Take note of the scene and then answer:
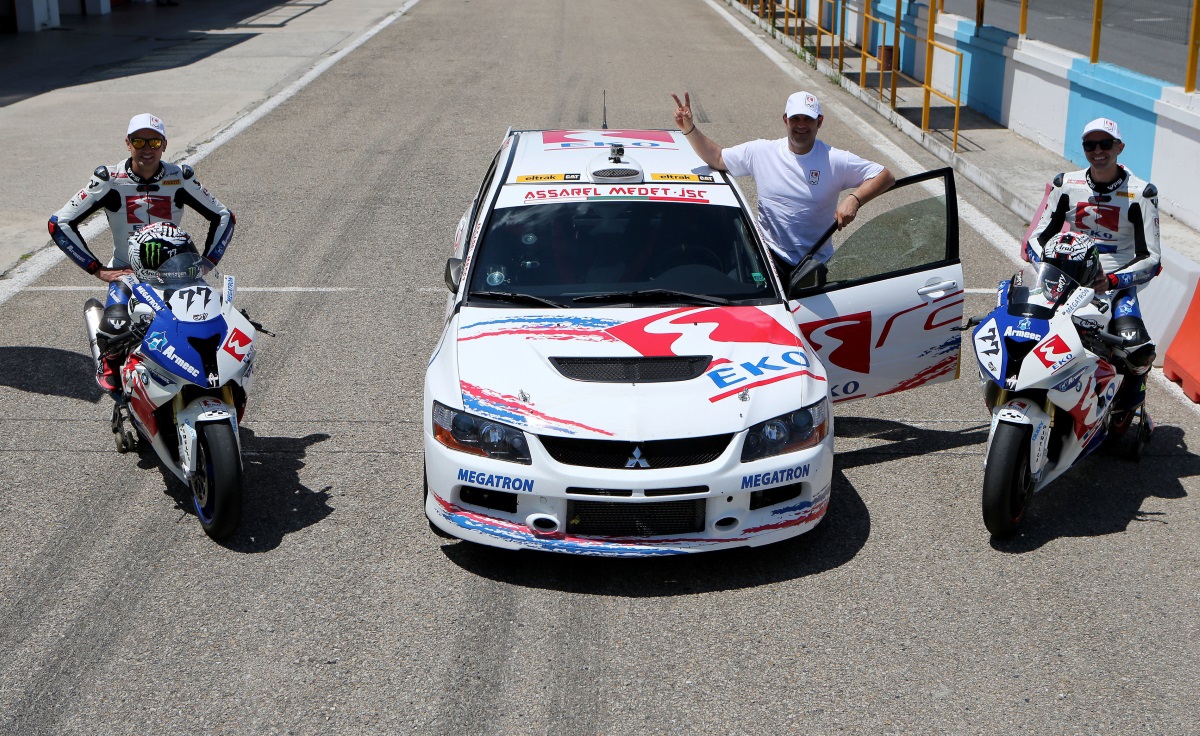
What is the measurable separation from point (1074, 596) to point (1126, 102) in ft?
28.6

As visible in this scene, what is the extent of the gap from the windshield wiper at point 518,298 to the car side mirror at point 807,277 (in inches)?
48.4

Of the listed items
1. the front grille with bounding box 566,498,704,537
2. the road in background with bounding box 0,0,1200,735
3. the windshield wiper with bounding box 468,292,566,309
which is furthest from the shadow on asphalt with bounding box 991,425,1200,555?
the windshield wiper with bounding box 468,292,566,309

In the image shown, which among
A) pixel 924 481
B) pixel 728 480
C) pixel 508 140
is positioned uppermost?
pixel 508 140

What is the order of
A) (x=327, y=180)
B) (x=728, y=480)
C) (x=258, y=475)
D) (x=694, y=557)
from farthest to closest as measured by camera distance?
(x=327, y=180) → (x=258, y=475) → (x=694, y=557) → (x=728, y=480)

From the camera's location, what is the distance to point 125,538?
5.91 metres

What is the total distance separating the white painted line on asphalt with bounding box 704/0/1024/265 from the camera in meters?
11.3

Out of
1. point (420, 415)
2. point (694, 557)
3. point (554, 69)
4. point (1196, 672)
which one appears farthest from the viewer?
point (554, 69)

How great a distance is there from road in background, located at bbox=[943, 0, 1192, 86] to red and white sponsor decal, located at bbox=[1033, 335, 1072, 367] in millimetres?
7415

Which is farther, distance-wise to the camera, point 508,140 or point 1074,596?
point 508,140

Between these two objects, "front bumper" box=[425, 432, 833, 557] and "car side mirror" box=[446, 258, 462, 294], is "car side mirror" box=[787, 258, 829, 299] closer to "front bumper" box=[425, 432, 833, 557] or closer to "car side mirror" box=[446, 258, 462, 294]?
"front bumper" box=[425, 432, 833, 557]

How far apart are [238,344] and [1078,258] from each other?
4.03m

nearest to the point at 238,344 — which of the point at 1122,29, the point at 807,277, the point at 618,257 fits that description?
the point at 618,257

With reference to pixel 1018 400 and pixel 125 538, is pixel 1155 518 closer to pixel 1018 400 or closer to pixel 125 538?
pixel 1018 400

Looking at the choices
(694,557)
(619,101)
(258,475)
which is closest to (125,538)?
(258,475)
